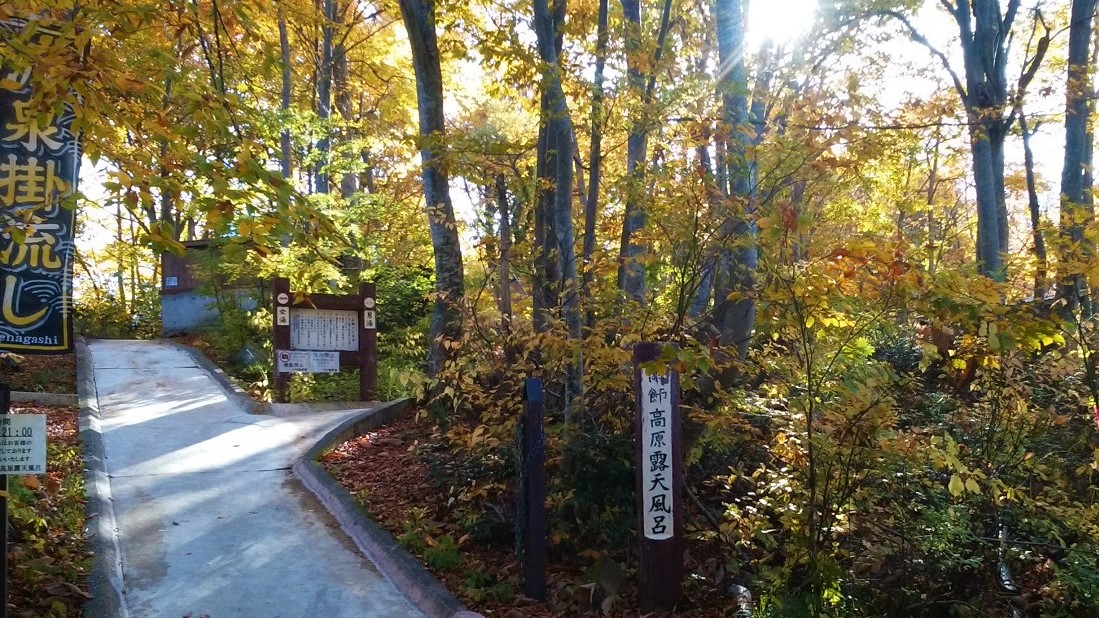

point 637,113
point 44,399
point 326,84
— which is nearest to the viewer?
point 637,113

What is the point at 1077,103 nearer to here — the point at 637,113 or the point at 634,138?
the point at 634,138

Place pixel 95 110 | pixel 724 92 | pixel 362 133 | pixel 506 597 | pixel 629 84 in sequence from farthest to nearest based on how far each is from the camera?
pixel 362 133
pixel 629 84
pixel 724 92
pixel 506 597
pixel 95 110

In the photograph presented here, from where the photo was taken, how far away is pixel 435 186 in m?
10.4

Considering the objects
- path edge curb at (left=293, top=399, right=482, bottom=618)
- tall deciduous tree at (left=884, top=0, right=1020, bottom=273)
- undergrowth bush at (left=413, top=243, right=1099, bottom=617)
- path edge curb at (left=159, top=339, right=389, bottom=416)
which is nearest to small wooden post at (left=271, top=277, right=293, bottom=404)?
path edge curb at (left=159, top=339, right=389, bottom=416)

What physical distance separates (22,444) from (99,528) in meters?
2.26

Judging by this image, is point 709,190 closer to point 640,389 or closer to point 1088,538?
point 640,389

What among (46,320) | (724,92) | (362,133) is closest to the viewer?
(46,320)

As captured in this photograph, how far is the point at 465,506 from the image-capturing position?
22.7 feet

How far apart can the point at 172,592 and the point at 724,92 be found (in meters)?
5.80

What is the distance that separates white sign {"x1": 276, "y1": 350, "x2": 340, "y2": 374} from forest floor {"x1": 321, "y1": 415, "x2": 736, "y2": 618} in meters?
4.28

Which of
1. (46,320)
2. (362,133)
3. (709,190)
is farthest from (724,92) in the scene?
(362,133)

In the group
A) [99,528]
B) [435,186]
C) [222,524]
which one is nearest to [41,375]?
[435,186]

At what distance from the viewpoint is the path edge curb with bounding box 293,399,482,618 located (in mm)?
5242

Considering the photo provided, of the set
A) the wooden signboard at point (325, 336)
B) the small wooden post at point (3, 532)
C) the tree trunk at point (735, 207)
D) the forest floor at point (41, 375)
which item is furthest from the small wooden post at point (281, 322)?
the small wooden post at point (3, 532)
